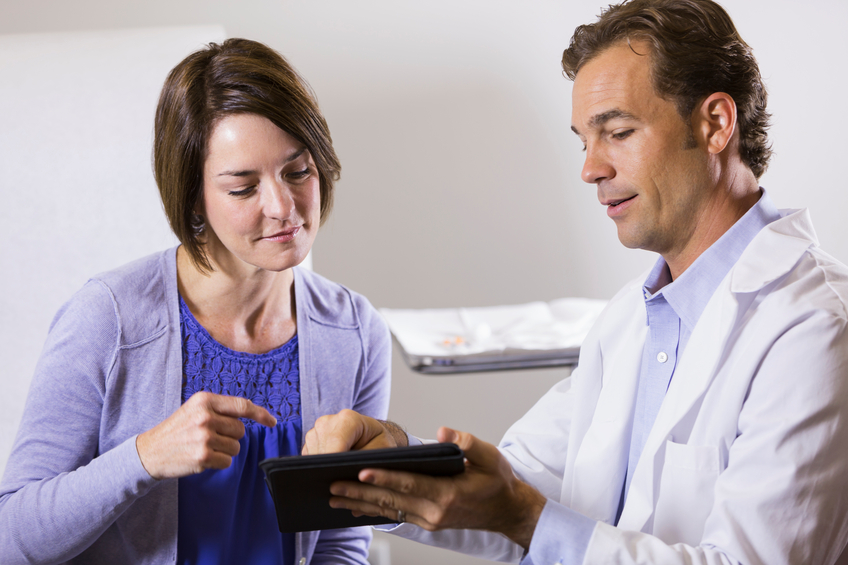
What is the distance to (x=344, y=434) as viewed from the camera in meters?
0.95

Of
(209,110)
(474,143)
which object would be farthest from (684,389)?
(474,143)

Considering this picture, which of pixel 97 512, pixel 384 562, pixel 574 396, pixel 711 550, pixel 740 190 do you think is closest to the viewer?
pixel 711 550

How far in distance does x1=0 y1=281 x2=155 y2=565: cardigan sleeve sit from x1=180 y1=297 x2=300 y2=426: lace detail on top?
0.12 meters

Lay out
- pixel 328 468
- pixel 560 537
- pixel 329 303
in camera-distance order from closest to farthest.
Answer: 1. pixel 328 468
2. pixel 560 537
3. pixel 329 303

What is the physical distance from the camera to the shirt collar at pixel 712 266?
3.47 feet

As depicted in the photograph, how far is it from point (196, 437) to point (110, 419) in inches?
10.5

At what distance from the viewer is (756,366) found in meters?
0.90

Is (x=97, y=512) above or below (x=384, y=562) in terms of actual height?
above

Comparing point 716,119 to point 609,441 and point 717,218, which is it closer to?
point 717,218

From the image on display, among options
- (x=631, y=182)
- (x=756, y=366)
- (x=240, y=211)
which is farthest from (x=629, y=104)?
(x=240, y=211)

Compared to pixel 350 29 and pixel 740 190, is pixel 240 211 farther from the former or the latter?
pixel 350 29

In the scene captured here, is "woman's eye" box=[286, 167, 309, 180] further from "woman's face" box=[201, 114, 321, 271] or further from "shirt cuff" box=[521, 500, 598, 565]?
"shirt cuff" box=[521, 500, 598, 565]

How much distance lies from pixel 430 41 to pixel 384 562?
5.37 feet

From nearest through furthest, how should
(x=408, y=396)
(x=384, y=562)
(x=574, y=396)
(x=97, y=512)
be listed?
1. (x=97, y=512)
2. (x=574, y=396)
3. (x=384, y=562)
4. (x=408, y=396)
